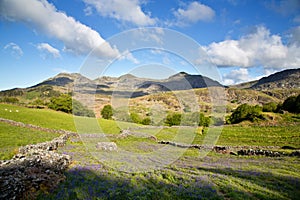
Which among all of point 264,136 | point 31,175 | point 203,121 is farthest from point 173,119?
point 31,175

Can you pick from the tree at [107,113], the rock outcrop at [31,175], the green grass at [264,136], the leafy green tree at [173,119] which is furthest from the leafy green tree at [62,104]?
the rock outcrop at [31,175]

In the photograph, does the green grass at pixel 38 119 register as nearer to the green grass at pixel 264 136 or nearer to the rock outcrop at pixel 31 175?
the rock outcrop at pixel 31 175

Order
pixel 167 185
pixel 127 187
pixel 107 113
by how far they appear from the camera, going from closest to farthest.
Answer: pixel 127 187 < pixel 167 185 < pixel 107 113

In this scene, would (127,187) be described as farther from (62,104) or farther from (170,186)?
(62,104)

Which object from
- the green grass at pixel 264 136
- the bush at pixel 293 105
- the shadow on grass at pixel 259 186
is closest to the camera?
the shadow on grass at pixel 259 186

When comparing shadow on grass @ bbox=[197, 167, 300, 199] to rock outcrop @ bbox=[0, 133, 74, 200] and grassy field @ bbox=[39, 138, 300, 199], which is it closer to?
grassy field @ bbox=[39, 138, 300, 199]

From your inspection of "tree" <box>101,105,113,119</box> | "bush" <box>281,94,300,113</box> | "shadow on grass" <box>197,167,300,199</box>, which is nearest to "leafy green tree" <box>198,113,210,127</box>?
"bush" <box>281,94,300,113</box>

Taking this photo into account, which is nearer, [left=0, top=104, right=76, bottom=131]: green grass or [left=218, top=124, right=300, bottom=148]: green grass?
[left=218, top=124, right=300, bottom=148]: green grass

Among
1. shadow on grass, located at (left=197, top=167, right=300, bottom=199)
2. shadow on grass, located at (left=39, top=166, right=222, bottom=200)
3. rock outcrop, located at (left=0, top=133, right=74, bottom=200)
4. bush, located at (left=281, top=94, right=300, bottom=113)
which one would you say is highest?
bush, located at (left=281, top=94, right=300, bottom=113)

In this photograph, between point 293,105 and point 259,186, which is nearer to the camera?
point 259,186

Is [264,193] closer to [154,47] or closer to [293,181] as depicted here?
[293,181]

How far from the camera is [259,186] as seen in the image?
13.0 m

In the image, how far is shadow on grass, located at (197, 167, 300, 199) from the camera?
11.4 meters

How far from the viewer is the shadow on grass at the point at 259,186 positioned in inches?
448
